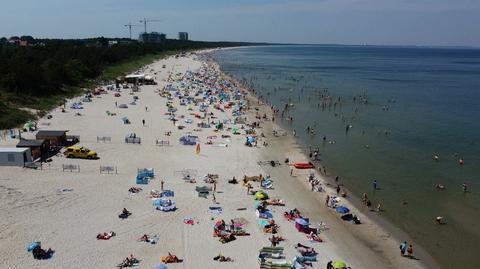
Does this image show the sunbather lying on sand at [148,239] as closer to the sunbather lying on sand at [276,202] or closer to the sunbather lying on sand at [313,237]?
the sunbather lying on sand at [313,237]

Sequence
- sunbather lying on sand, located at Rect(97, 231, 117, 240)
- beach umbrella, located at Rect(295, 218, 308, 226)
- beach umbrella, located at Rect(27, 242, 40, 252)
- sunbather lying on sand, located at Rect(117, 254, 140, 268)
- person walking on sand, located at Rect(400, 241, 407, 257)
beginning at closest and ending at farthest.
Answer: sunbather lying on sand, located at Rect(117, 254, 140, 268)
beach umbrella, located at Rect(27, 242, 40, 252)
sunbather lying on sand, located at Rect(97, 231, 117, 240)
person walking on sand, located at Rect(400, 241, 407, 257)
beach umbrella, located at Rect(295, 218, 308, 226)

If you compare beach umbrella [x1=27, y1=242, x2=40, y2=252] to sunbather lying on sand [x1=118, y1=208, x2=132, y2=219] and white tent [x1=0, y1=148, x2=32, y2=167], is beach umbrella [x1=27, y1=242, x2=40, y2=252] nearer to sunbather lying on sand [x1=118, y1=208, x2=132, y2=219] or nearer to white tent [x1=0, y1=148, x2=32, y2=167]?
sunbather lying on sand [x1=118, y1=208, x2=132, y2=219]

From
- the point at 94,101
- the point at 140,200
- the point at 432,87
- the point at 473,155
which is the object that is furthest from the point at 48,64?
the point at 432,87

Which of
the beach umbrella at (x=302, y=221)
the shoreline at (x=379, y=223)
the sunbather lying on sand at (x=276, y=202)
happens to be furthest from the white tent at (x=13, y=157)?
the shoreline at (x=379, y=223)

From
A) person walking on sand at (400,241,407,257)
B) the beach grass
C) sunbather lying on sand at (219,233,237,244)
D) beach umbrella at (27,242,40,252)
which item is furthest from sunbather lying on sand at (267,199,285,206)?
the beach grass

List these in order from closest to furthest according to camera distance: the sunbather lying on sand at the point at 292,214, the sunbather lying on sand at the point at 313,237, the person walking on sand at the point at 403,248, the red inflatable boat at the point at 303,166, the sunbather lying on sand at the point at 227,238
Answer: the sunbather lying on sand at the point at 227,238
the person walking on sand at the point at 403,248
the sunbather lying on sand at the point at 313,237
the sunbather lying on sand at the point at 292,214
the red inflatable boat at the point at 303,166

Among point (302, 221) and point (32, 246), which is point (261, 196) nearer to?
point (302, 221)

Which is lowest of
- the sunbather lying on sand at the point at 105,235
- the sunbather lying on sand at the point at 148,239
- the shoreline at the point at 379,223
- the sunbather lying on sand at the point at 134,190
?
the shoreline at the point at 379,223

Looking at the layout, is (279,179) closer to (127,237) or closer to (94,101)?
(127,237)

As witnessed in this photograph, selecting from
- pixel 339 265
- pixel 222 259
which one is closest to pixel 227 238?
pixel 222 259
